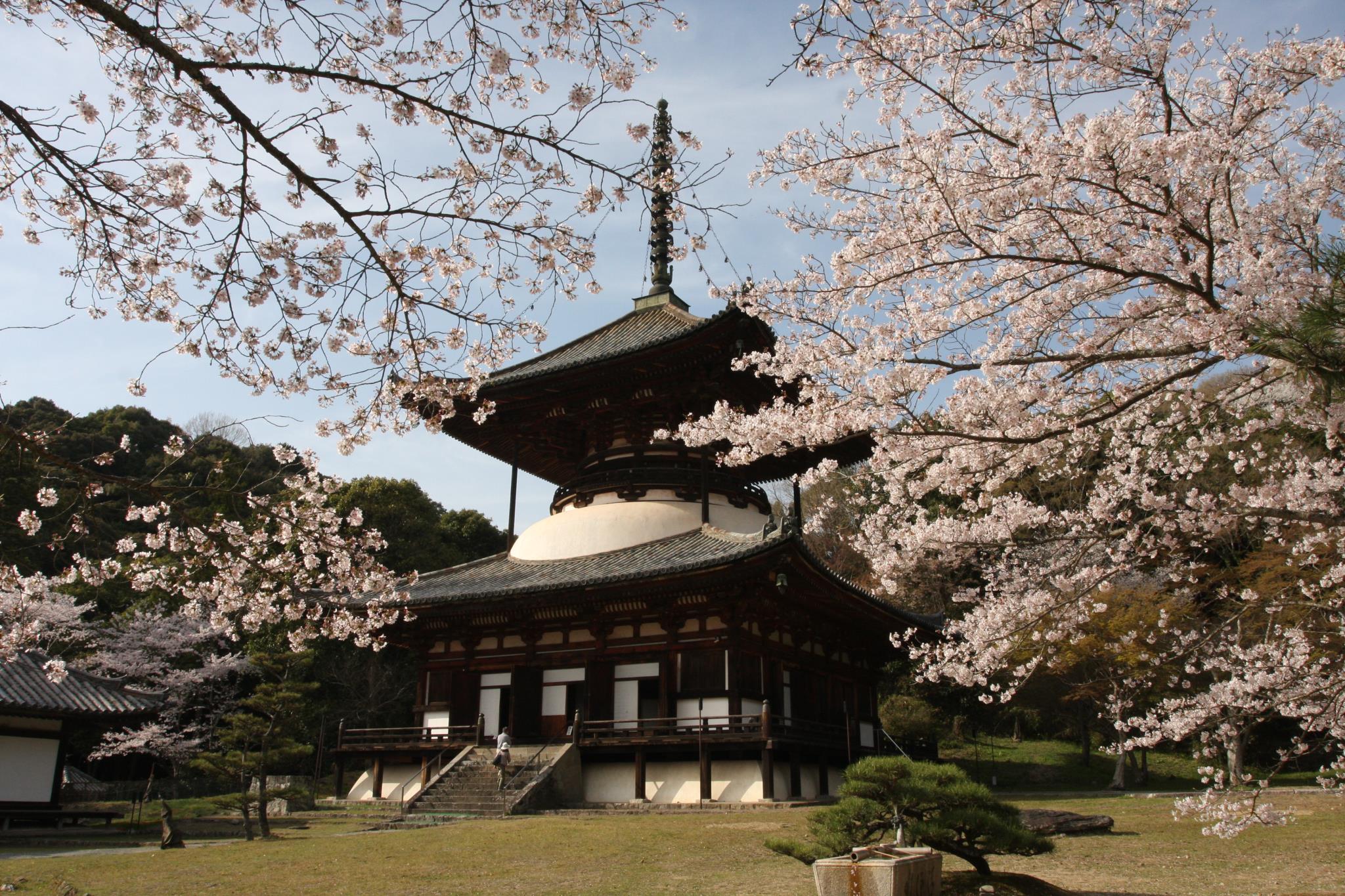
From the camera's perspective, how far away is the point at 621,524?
18.1m

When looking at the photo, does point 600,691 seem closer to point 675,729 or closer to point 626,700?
point 626,700

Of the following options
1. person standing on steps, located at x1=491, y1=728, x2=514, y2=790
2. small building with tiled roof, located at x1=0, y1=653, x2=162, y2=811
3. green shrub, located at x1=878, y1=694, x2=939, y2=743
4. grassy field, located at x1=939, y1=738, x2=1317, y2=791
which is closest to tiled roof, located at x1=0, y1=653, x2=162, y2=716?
small building with tiled roof, located at x1=0, y1=653, x2=162, y2=811

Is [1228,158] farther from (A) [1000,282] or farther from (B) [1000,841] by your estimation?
(B) [1000,841]

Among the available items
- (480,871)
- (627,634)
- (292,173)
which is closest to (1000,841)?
(480,871)

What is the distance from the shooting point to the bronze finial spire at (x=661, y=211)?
201 inches

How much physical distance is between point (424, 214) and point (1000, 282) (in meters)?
4.54

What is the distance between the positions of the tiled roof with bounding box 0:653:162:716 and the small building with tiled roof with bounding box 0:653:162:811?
0.05ft

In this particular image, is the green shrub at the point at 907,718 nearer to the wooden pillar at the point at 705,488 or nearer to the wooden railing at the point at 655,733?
the wooden railing at the point at 655,733

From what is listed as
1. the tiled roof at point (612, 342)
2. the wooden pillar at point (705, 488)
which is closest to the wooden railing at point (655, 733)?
the wooden pillar at point (705, 488)

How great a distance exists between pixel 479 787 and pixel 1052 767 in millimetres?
19373

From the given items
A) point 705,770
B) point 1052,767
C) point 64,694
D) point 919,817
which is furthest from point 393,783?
point 1052,767

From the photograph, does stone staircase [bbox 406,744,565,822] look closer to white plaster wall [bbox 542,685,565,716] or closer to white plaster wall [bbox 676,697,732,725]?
white plaster wall [bbox 542,685,565,716]

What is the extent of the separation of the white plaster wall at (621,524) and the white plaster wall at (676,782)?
4189mm

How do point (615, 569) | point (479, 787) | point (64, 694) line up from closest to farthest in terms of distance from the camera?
1. point (479, 787)
2. point (615, 569)
3. point (64, 694)
